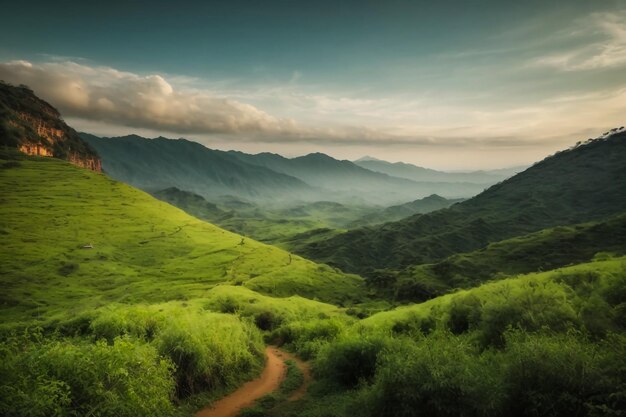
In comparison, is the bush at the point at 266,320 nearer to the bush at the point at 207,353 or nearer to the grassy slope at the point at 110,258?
the bush at the point at 207,353

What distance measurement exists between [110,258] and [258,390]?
119m

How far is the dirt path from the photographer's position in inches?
1196

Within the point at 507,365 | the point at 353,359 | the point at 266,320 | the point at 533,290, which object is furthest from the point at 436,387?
the point at 266,320

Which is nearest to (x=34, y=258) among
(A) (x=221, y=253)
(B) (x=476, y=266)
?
(A) (x=221, y=253)

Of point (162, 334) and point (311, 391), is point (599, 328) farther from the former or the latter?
point (162, 334)

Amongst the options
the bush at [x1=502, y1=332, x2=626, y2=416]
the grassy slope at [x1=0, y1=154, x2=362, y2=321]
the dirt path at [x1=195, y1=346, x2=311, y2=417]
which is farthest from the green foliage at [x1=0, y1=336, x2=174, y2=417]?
the grassy slope at [x1=0, y1=154, x2=362, y2=321]

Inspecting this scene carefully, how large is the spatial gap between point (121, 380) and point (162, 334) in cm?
1099

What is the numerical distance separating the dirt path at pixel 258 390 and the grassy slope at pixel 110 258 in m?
56.6

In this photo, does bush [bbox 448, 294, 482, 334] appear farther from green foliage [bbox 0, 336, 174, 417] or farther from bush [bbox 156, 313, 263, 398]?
green foliage [bbox 0, 336, 174, 417]

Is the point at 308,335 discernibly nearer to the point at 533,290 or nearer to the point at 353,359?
the point at 353,359

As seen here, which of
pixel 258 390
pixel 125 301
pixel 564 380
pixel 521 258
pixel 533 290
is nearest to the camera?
pixel 564 380

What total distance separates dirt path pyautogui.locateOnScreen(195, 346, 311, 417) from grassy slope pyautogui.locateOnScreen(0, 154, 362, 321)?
5657 centimetres

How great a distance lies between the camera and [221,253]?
153500mm

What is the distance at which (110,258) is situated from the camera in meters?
133
